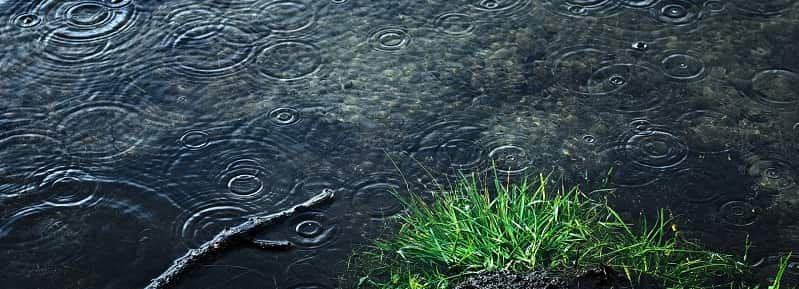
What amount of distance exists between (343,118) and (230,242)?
2.85ft

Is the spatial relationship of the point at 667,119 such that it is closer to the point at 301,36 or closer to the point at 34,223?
the point at 301,36

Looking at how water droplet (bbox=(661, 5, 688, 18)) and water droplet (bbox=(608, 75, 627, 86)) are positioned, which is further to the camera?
water droplet (bbox=(661, 5, 688, 18))

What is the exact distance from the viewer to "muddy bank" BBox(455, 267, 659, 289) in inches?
131

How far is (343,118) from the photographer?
432cm

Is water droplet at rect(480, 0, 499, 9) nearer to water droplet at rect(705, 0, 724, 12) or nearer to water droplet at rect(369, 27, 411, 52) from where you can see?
water droplet at rect(369, 27, 411, 52)

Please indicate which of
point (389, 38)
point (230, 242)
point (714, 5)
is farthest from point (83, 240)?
point (714, 5)

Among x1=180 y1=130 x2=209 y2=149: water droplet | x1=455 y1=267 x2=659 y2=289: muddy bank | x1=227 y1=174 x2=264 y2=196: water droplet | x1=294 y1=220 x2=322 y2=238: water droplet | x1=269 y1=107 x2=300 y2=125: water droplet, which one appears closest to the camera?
x1=455 y1=267 x2=659 y2=289: muddy bank

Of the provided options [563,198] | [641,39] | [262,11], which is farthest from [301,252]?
[641,39]

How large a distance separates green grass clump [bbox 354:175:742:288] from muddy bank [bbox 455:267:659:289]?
0.06 metres

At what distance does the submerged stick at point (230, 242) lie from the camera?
3.58 m

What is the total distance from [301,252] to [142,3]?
6.45ft

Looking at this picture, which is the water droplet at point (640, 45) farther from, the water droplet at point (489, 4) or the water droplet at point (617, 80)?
the water droplet at point (489, 4)

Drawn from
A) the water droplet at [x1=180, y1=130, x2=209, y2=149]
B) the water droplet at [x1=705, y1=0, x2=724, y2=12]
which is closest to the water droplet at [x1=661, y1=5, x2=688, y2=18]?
the water droplet at [x1=705, y1=0, x2=724, y2=12]

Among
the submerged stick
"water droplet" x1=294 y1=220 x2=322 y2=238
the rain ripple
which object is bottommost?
"water droplet" x1=294 y1=220 x2=322 y2=238
